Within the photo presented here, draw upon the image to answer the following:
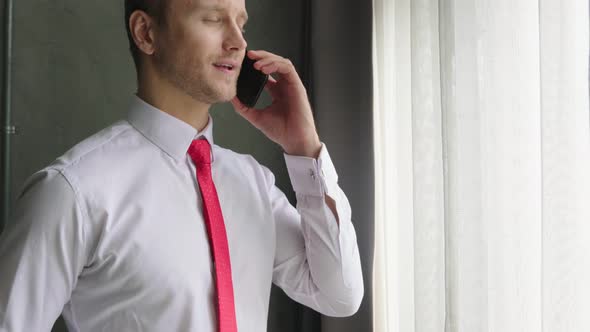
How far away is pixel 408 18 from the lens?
5.70 ft

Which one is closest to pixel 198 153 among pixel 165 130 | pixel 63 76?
pixel 165 130

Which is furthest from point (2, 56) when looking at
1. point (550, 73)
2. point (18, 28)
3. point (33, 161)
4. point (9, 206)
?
point (550, 73)

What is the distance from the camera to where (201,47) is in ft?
4.19

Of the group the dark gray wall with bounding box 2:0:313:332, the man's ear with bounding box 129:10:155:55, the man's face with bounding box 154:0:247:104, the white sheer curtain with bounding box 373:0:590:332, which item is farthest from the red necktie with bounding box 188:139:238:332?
the dark gray wall with bounding box 2:0:313:332

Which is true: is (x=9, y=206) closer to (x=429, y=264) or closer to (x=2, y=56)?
(x=2, y=56)

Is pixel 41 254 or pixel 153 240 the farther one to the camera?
pixel 153 240

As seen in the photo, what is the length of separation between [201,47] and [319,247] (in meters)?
0.52

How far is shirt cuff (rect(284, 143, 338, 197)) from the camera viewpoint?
137 centimetres

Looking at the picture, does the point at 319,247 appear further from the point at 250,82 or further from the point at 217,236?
the point at 250,82

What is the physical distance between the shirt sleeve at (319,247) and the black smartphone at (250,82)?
0.18 metres

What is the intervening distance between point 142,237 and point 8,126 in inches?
34.5

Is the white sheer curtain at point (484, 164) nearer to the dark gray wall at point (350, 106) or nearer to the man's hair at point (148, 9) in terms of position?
the dark gray wall at point (350, 106)

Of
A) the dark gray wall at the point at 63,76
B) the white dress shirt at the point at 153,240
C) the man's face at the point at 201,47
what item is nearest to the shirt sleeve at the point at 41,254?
the white dress shirt at the point at 153,240

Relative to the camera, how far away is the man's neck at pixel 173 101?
1325 mm
